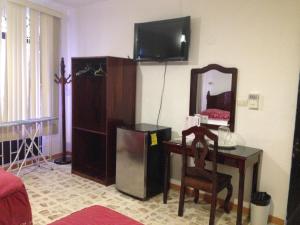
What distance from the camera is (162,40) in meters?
3.20

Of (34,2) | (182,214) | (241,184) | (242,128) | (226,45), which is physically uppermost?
(34,2)

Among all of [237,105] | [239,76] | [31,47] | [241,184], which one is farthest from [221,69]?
[31,47]

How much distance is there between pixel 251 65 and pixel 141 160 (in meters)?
1.60

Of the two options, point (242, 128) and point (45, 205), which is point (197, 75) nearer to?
point (242, 128)

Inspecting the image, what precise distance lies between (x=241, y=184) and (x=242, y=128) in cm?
67

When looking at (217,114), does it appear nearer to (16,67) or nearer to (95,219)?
(95,219)

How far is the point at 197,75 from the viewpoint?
10.3 ft

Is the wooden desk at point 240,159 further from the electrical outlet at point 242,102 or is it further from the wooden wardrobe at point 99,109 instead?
the wooden wardrobe at point 99,109

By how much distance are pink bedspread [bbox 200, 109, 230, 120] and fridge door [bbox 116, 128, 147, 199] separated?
2.55 feet

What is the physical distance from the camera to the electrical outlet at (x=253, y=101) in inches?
107

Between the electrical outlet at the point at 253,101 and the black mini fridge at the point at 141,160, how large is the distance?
1.02 metres

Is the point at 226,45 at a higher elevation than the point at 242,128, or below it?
higher

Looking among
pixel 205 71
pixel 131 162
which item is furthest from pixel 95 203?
pixel 205 71

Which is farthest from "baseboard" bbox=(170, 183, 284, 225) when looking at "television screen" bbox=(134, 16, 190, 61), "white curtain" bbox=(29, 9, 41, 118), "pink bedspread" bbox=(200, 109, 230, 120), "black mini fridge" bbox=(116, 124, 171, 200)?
"white curtain" bbox=(29, 9, 41, 118)
